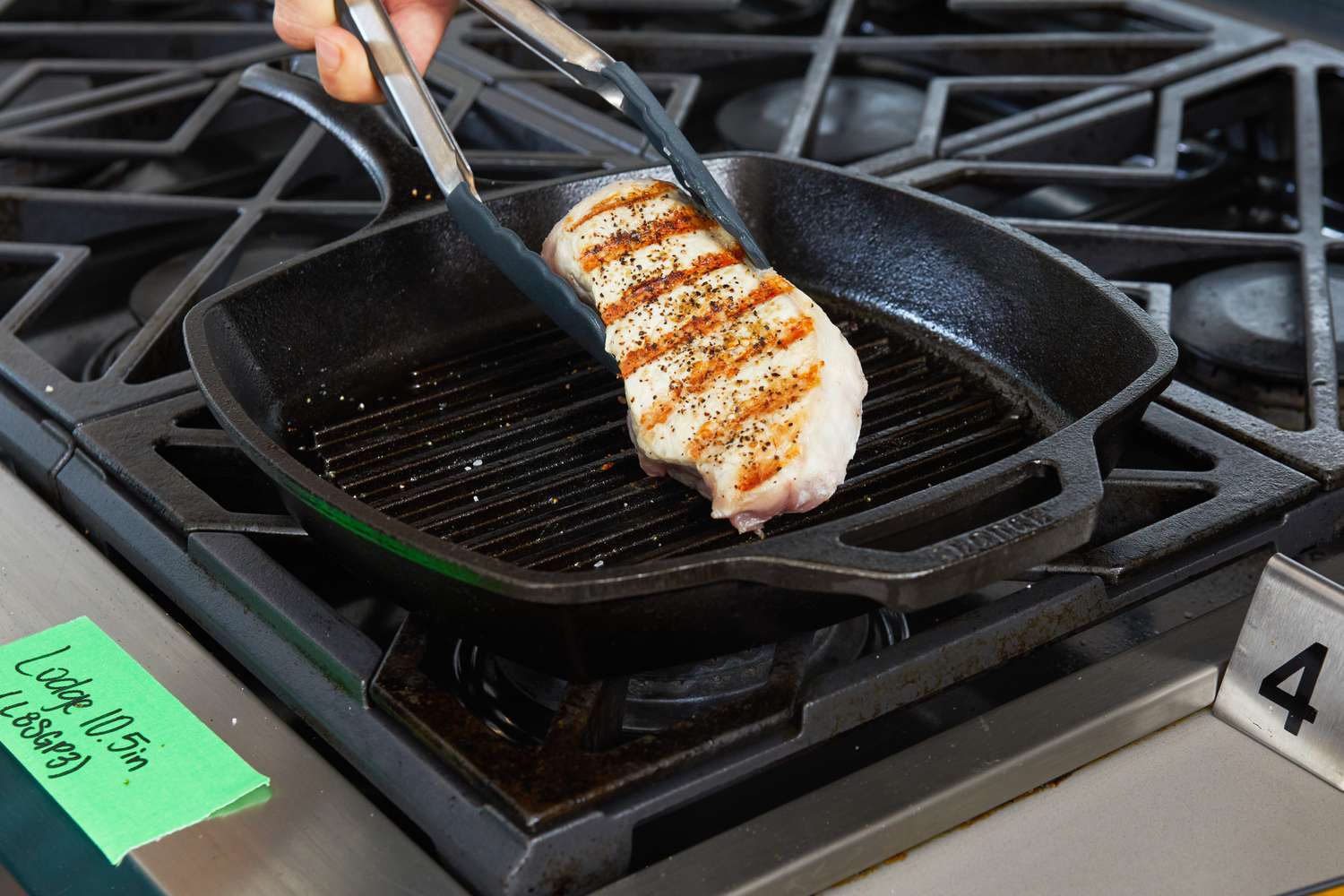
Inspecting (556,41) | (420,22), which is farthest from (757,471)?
(420,22)

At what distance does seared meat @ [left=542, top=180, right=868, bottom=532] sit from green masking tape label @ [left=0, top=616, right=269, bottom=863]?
1.58ft

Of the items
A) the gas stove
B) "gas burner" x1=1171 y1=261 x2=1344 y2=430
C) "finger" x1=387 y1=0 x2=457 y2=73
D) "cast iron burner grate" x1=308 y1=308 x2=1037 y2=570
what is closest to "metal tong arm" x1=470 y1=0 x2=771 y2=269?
"finger" x1=387 y1=0 x2=457 y2=73

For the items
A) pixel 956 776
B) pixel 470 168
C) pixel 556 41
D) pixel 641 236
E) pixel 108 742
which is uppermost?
pixel 556 41

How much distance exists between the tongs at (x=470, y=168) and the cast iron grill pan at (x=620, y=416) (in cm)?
15

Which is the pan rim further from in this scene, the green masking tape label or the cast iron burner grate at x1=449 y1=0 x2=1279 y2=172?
the cast iron burner grate at x1=449 y1=0 x2=1279 y2=172

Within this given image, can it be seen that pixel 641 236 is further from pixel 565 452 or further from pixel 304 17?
pixel 304 17

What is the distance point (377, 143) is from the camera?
1662 millimetres

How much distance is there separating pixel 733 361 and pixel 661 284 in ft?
0.45

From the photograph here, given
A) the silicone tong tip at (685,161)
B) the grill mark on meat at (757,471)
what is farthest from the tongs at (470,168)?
the grill mark on meat at (757,471)

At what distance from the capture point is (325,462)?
56.6 inches

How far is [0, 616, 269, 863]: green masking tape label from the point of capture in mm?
1074

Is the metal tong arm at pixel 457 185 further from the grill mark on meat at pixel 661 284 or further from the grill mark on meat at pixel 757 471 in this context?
the grill mark on meat at pixel 757 471

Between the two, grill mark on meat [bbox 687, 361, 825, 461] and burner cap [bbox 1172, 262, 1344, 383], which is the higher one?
grill mark on meat [bbox 687, 361, 825, 461]

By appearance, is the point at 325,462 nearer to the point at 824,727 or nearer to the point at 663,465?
the point at 663,465
